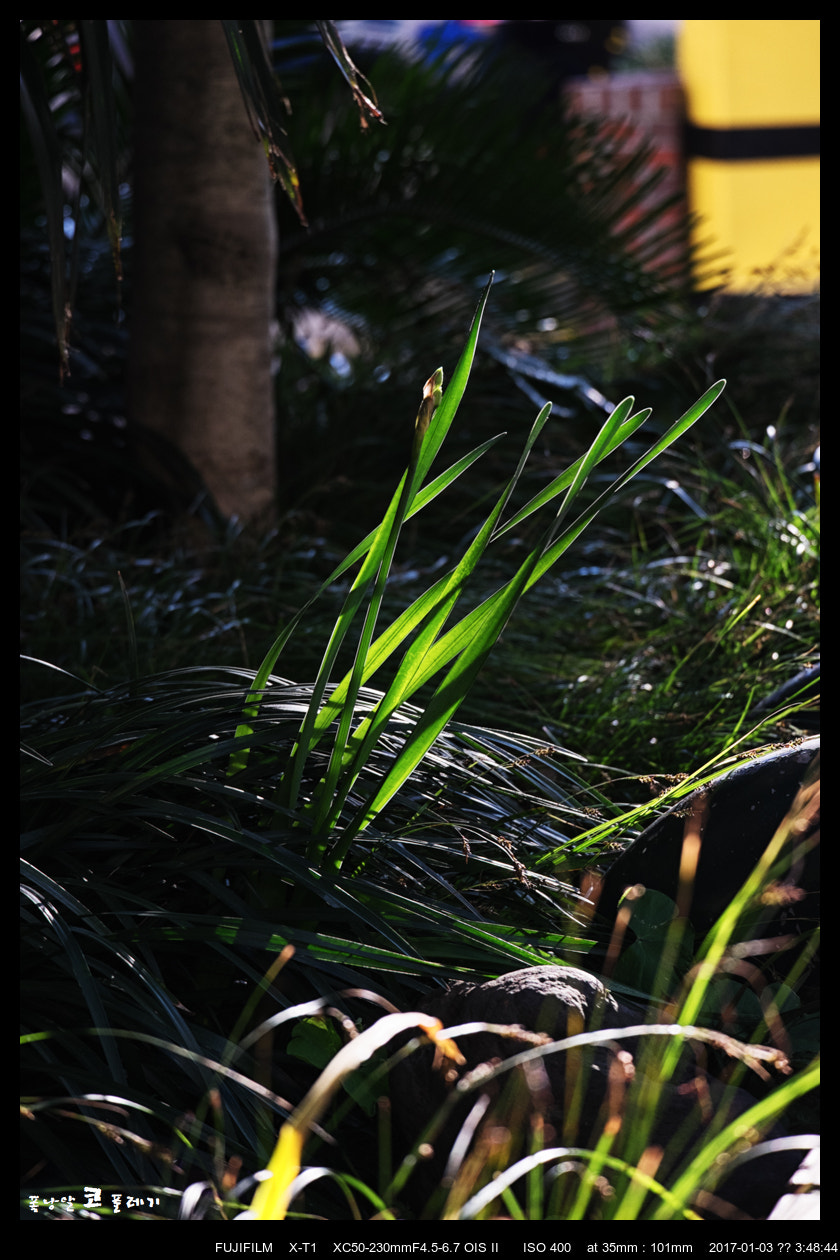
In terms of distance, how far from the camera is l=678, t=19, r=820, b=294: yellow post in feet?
26.4

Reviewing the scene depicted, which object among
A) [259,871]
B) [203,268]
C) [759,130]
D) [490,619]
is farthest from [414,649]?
[759,130]

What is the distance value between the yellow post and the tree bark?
18.7ft

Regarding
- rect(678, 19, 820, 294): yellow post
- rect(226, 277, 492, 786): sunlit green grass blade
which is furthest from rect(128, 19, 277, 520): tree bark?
rect(678, 19, 820, 294): yellow post

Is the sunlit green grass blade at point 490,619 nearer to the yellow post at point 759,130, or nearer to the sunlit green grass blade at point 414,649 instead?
the sunlit green grass blade at point 414,649

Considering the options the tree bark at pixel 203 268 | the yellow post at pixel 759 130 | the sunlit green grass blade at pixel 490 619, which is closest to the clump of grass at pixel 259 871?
the sunlit green grass blade at pixel 490 619

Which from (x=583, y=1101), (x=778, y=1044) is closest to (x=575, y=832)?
(x=778, y=1044)

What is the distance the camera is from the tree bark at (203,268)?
2.91 m

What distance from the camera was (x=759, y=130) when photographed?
8.27 metres

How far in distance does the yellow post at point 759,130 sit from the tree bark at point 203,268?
570cm

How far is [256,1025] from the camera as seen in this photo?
4.28 feet

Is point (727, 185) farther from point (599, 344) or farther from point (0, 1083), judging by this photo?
point (0, 1083)

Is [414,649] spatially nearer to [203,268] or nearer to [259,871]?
[259,871]

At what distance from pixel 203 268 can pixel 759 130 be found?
258 inches

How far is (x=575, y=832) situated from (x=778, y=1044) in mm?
458
